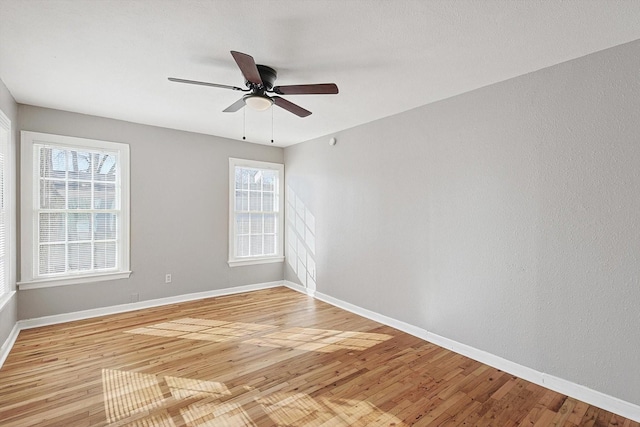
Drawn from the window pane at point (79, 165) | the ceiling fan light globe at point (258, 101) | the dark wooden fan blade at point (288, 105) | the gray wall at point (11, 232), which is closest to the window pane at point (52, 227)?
the gray wall at point (11, 232)

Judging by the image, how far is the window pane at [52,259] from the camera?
3697 mm

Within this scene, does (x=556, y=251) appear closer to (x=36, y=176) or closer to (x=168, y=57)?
(x=168, y=57)

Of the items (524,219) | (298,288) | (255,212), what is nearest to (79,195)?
(255,212)

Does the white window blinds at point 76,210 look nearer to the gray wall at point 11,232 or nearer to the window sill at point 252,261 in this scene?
the gray wall at point 11,232

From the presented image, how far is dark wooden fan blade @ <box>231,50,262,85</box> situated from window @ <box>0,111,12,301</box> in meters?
2.55

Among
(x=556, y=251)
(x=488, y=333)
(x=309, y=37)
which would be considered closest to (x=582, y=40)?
(x=556, y=251)

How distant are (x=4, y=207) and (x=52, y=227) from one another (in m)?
0.73

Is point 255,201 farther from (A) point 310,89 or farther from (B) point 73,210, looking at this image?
(A) point 310,89

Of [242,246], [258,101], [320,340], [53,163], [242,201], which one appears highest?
[258,101]

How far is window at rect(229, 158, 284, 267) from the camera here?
5.24 m

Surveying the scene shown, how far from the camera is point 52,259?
12.3 ft

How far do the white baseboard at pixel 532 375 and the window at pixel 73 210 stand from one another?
3.77 meters

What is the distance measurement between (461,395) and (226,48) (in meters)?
3.21

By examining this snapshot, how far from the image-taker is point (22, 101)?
3.50 meters
